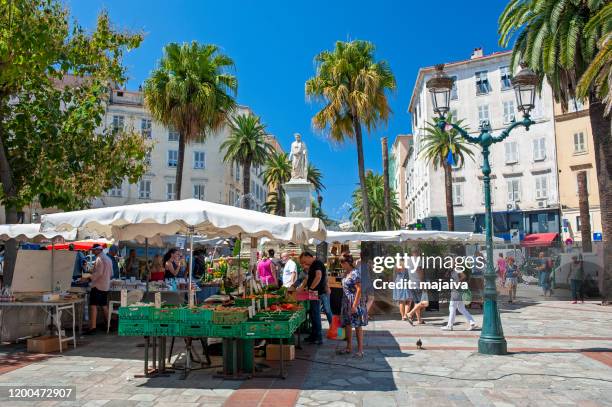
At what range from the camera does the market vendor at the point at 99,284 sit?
36.5ft

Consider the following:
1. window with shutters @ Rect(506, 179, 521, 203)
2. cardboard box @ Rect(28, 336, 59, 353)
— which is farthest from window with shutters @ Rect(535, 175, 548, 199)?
cardboard box @ Rect(28, 336, 59, 353)

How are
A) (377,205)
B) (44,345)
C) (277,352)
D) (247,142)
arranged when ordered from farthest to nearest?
1. (377,205)
2. (247,142)
3. (44,345)
4. (277,352)

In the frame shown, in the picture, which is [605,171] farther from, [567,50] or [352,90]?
[352,90]

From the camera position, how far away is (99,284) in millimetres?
11289

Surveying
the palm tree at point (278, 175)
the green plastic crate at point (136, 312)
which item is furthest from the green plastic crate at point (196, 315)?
the palm tree at point (278, 175)

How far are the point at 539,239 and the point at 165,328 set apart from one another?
3998cm

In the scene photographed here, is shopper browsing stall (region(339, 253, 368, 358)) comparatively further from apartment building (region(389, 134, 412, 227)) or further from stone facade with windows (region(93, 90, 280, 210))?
apartment building (region(389, 134, 412, 227))

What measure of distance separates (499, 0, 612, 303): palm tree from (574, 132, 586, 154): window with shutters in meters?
24.6

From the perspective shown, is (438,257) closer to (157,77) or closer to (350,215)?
(157,77)

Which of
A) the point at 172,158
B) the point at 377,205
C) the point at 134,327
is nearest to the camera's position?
the point at 134,327

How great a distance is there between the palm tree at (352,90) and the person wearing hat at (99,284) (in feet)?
46.8

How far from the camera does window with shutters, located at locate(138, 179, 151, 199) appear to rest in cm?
5088

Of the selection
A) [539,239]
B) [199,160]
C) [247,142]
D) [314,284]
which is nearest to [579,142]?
[539,239]

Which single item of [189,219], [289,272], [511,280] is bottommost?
[511,280]
